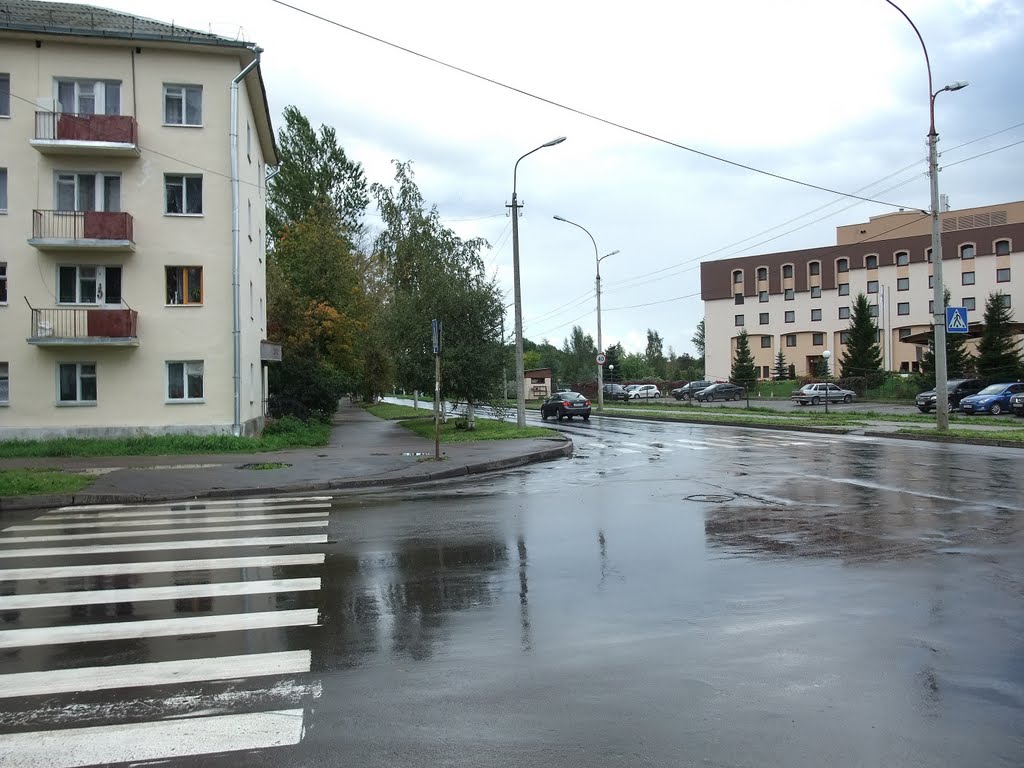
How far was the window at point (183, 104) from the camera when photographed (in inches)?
907

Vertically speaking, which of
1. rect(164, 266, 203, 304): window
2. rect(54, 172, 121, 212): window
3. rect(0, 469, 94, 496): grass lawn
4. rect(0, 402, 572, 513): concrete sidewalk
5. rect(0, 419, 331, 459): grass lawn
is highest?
rect(54, 172, 121, 212): window

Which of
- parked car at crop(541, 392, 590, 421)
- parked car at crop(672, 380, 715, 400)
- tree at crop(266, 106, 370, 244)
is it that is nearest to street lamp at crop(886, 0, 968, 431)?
parked car at crop(541, 392, 590, 421)

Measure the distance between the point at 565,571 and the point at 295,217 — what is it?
4837 centimetres

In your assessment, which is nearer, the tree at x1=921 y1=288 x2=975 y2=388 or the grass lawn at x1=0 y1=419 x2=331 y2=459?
the grass lawn at x1=0 y1=419 x2=331 y2=459

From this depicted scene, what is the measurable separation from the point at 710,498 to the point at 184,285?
1807 centimetres

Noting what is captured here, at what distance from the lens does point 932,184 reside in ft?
78.1

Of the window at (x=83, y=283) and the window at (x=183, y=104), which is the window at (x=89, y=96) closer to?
the window at (x=183, y=104)

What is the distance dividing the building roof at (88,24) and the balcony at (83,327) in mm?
7912

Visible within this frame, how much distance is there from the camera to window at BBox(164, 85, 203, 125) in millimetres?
23031

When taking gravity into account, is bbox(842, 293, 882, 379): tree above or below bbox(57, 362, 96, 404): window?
above

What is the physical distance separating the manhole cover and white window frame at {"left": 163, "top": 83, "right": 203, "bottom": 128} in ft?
63.6

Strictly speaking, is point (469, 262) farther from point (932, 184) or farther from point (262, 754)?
point (262, 754)

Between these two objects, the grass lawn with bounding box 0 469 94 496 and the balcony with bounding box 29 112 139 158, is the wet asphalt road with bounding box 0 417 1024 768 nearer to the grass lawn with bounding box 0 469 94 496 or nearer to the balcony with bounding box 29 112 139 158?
the grass lawn with bounding box 0 469 94 496

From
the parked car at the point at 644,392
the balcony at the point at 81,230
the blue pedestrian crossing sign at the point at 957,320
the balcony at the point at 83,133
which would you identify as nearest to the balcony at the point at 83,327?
the balcony at the point at 81,230
